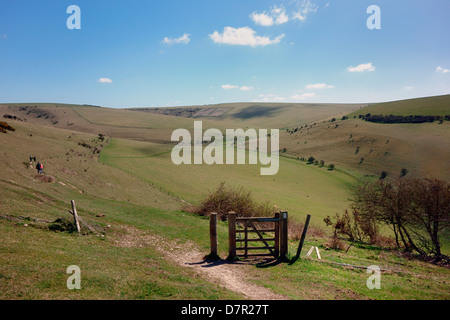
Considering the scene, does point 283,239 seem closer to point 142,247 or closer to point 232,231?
point 232,231

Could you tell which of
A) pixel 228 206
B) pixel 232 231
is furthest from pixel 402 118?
pixel 232 231

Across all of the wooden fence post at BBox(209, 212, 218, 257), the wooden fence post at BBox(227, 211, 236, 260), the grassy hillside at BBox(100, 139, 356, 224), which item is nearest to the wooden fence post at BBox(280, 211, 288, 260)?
the wooden fence post at BBox(227, 211, 236, 260)

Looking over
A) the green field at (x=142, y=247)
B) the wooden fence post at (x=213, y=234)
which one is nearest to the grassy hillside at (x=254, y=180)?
the green field at (x=142, y=247)

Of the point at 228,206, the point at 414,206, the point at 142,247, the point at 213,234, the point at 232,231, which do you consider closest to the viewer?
the point at 232,231

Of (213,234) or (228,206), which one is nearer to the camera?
(213,234)

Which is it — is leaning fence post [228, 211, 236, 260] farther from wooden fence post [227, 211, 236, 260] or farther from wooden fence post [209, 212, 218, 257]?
wooden fence post [209, 212, 218, 257]

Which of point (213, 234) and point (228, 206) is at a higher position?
point (213, 234)

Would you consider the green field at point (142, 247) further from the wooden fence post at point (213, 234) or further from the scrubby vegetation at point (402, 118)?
the scrubby vegetation at point (402, 118)

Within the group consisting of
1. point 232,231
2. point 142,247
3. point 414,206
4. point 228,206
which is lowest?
point 228,206

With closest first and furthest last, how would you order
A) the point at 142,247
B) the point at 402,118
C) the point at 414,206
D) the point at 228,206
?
the point at 142,247 < the point at 414,206 < the point at 228,206 < the point at 402,118

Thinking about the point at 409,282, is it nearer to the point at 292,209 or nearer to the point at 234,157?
the point at 292,209
